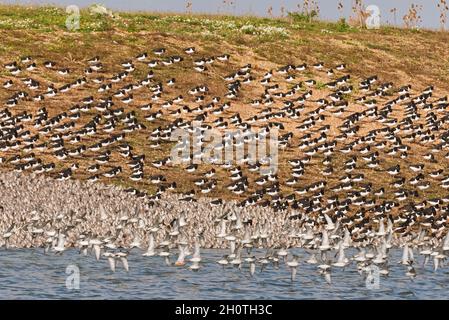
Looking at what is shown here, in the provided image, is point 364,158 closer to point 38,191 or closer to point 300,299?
point 38,191

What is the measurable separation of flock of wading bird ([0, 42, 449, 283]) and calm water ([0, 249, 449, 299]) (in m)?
0.43

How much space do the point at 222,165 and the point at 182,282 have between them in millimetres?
22351

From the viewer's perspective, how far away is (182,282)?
33719 mm

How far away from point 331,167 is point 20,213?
60.7ft

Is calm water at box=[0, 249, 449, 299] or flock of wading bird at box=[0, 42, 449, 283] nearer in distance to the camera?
calm water at box=[0, 249, 449, 299]

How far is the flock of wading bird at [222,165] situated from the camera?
39031 millimetres

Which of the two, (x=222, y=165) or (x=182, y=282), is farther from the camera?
(x=222, y=165)

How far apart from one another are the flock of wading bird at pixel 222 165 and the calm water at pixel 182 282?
1.40ft

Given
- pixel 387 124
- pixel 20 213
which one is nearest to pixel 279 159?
pixel 387 124

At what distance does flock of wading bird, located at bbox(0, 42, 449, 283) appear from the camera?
39.0 m

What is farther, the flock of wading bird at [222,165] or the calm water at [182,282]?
the flock of wading bird at [222,165]

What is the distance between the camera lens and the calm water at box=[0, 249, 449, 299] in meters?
32.0

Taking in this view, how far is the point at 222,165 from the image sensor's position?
55.8 meters
